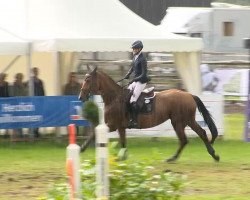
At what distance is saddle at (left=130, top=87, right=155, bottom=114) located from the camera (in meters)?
18.5

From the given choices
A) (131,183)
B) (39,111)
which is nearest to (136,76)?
(39,111)

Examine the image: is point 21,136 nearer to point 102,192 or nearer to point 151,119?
point 151,119

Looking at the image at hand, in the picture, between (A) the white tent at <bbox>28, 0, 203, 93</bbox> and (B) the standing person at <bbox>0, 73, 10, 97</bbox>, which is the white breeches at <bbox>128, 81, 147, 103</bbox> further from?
(B) the standing person at <bbox>0, 73, 10, 97</bbox>

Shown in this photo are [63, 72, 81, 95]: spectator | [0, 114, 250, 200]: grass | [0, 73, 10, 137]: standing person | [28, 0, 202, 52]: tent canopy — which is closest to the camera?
[0, 114, 250, 200]: grass

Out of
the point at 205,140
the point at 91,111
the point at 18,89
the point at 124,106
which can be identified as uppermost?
the point at 18,89

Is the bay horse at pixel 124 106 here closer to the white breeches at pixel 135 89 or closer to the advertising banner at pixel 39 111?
the white breeches at pixel 135 89

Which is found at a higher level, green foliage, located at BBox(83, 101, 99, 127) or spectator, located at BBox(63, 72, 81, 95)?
spectator, located at BBox(63, 72, 81, 95)

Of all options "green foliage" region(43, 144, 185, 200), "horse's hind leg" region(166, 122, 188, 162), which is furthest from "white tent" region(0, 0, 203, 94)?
"green foliage" region(43, 144, 185, 200)

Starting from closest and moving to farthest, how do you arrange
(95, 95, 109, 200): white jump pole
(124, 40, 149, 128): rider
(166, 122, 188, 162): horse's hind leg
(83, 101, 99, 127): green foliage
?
1. (95, 95, 109, 200): white jump pole
2. (124, 40, 149, 128): rider
3. (166, 122, 188, 162): horse's hind leg
4. (83, 101, 99, 127): green foliage

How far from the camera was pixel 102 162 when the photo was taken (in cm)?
862

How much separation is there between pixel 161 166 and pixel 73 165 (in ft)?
29.8

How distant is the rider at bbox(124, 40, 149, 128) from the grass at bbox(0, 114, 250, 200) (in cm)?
92

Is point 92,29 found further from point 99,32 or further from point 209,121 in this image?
point 209,121

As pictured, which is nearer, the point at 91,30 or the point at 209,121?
the point at 209,121
